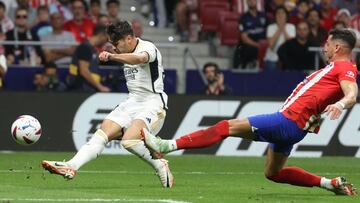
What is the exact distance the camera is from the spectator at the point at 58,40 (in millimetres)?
22797

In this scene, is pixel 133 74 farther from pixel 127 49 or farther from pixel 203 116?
pixel 203 116

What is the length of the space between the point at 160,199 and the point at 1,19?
40.7 feet

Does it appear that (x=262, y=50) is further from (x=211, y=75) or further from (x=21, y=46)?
(x=21, y=46)

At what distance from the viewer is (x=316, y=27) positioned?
993 inches

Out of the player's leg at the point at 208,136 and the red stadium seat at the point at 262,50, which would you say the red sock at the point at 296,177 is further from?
the red stadium seat at the point at 262,50

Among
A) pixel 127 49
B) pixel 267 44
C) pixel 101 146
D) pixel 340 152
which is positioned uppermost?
pixel 127 49

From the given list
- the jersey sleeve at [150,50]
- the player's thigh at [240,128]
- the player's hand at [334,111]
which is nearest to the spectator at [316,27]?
the jersey sleeve at [150,50]

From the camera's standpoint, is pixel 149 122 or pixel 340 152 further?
pixel 340 152

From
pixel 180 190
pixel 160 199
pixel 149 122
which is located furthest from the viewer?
pixel 149 122

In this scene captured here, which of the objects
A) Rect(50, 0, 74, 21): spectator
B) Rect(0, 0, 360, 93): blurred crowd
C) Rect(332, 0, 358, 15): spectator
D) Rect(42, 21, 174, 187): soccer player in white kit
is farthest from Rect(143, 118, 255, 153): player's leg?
Rect(332, 0, 358, 15): spectator

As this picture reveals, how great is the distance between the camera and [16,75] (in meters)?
22.1

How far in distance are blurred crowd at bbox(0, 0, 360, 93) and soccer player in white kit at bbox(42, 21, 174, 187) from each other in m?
5.96

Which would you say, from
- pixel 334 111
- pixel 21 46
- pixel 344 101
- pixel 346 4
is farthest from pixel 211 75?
pixel 334 111

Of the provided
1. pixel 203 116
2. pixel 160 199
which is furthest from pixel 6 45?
pixel 160 199
